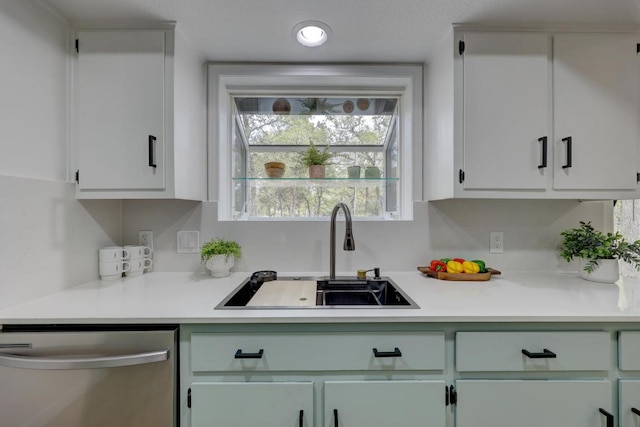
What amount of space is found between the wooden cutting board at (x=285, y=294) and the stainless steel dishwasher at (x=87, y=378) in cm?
35

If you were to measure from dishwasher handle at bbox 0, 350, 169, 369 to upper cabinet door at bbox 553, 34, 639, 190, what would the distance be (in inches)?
72.9

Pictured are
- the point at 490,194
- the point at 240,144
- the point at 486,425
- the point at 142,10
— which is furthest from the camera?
the point at 240,144

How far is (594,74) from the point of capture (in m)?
1.37

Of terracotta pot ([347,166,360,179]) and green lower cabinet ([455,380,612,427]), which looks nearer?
green lower cabinet ([455,380,612,427])

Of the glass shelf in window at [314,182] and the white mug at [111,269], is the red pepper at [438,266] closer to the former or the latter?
the glass shelf in window at [314,182]

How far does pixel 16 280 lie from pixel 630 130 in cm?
271

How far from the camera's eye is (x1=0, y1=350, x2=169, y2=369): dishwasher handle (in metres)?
0.93

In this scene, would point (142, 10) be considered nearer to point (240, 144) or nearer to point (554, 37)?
point (240, 144)

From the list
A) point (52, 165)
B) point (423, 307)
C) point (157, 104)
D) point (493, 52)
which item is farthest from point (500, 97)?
point (52, 165)

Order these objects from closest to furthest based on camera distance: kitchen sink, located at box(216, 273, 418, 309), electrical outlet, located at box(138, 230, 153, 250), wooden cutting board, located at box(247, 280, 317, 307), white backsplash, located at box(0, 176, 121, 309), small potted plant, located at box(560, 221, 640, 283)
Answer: white backsplash, located at box(0, 176, 121, 309), wooden cutting board, located at box(247, 280, 317, 307), kitchen sink, located at box(216, 273, 418, 309), small potted plant, located at box(560, 221, 640, 283), electrical outlet, located at box(138, 230, 153, 250)

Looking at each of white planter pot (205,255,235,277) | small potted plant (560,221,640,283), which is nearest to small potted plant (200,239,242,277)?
white planter pot (205,255,235,277)

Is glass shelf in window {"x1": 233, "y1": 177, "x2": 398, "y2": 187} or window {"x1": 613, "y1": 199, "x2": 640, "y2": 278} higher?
glass shelf in window {"x1": 233, "y1": 177, "x2": 398, "y2": 187}

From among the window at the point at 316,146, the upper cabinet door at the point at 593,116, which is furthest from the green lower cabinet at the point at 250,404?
the upper cabinet door at the point at 593,116

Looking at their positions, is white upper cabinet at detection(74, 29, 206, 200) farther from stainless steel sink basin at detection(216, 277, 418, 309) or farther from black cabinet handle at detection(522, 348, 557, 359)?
black cabinet handle at detection(522, 348, 557, 359)
